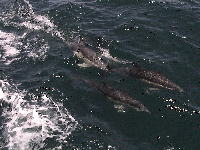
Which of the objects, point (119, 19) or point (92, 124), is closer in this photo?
point (92, 124)

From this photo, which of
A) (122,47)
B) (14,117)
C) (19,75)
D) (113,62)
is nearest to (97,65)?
(113,62)

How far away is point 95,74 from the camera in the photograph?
31094 mm

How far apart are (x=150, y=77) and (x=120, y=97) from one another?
3403 mm

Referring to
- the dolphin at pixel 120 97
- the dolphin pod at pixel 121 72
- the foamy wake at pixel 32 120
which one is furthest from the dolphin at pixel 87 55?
the foamy wake at pixel 32 120

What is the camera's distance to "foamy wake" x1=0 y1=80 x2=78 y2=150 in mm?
24922

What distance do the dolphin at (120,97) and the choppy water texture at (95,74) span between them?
0.37 m

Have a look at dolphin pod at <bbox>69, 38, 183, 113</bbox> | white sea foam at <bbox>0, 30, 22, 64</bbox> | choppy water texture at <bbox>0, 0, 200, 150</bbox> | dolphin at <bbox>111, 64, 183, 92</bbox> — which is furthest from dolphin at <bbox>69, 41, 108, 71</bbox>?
white sea foam at <bbox>0, 30, 22, 64</bbox>

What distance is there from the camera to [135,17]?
38.9 meters

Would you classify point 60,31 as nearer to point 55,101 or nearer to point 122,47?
point 122,47

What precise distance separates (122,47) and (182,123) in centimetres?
1071

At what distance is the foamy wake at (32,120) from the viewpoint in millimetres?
24922

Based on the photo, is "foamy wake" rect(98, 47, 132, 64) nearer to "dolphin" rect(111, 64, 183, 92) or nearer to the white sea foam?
"dolphin" rect(111, 64, 183, 92)

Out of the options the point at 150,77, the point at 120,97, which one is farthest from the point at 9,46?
the point at 150,77

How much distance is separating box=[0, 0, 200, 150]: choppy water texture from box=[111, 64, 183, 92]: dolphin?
0.47 m
